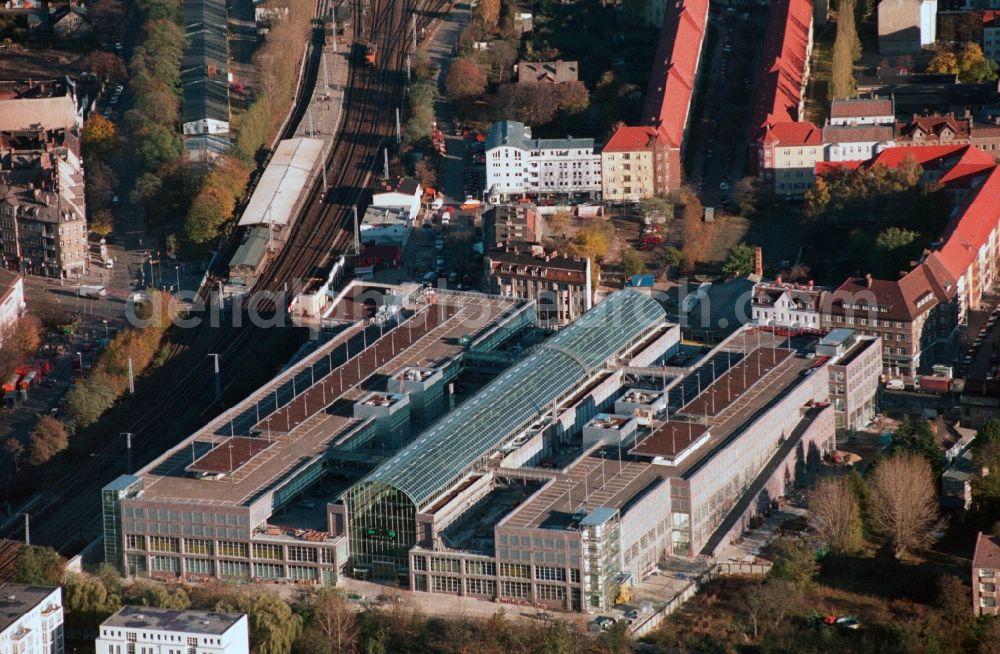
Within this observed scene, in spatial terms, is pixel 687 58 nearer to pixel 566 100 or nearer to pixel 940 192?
pixel 566 100

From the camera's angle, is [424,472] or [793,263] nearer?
[424,472]

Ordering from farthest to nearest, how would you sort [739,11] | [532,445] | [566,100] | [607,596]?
1. [739,11]
2. [566,100]
3. [532,445]
4. [607,596]

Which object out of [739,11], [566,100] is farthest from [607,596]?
[739,11]

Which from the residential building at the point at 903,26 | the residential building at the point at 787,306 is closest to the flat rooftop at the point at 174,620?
the residential building at the point at 787,306

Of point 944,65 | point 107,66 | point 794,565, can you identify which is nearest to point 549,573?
point 794,565

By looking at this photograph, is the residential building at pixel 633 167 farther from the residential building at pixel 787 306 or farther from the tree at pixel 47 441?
the tree at pixel 47 441

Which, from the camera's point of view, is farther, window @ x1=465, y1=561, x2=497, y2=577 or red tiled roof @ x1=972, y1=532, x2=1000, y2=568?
window @ x1=465, y1=561, x2=497, y2=577

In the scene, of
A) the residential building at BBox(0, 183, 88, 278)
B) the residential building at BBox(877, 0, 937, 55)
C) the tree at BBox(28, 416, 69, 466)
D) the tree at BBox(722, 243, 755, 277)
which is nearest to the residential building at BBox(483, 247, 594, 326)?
the tree at BBox(722, 243, 755, 277)

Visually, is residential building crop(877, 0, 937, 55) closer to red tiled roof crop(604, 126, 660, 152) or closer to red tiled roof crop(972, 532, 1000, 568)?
red tiled roof crop(604, 126, 660, 152)
